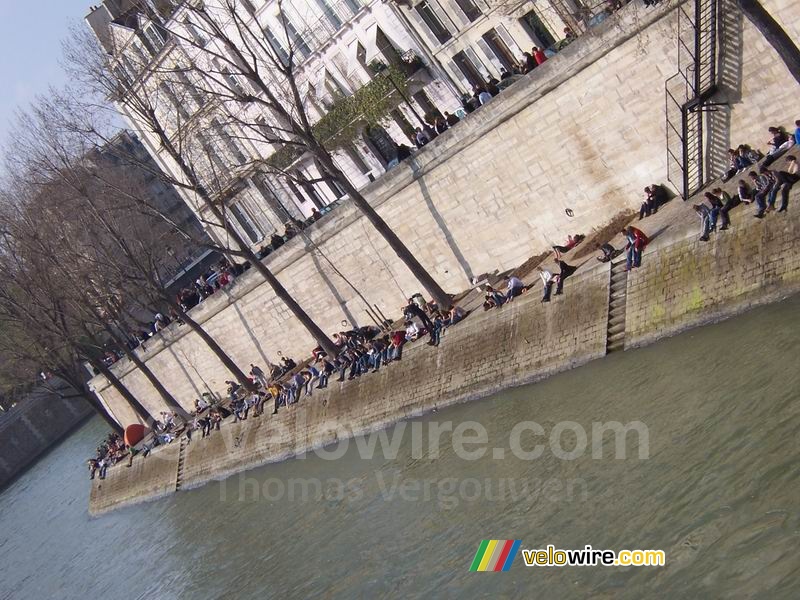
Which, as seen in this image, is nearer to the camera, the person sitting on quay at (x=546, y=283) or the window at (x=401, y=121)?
the person sitting on quay at (x=546, y=283)

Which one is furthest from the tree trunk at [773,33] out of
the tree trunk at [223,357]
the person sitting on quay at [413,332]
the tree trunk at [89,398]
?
the tree trunk at [89,398]

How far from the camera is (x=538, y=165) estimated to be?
84.0ft

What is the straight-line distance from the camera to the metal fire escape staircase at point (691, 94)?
67.5 feet

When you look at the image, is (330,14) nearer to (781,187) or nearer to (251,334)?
(251,334)

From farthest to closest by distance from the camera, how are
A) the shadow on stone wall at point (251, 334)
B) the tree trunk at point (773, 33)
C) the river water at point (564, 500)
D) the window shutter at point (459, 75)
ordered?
the shadow on stone wall at point (251, 334)
the window shutter at point (459, 75)
the tree trunk at point (773, 33)
the river water at point (564, 500)

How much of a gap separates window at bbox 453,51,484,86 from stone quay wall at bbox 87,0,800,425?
9.01m

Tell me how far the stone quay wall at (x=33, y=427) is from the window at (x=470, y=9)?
155 ft

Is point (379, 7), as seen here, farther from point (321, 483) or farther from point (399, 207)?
Result: point (321, 483)

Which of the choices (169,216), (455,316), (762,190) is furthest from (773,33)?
(169,216)

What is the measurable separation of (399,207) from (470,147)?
401 centimetres

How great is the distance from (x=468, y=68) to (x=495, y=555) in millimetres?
25529

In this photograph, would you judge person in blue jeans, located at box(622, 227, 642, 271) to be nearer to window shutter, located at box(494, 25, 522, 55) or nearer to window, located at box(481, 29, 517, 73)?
window shutter, located at box(494, 25, 522, 55)

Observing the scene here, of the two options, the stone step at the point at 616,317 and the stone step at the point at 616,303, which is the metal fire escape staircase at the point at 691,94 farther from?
the stone step at the point at 616,317

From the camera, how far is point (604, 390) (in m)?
18.5
